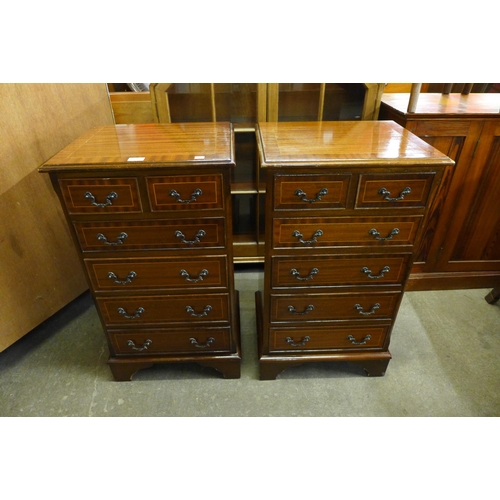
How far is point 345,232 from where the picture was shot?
1166 mm

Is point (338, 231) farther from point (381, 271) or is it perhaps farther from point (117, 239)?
point (117, 239)

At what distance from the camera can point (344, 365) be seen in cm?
161

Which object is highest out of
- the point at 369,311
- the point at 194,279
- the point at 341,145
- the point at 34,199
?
the point at 341,145

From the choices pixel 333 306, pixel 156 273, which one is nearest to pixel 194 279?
pixel 156 273

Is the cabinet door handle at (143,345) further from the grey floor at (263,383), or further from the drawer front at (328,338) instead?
the drawer front at (328,338)

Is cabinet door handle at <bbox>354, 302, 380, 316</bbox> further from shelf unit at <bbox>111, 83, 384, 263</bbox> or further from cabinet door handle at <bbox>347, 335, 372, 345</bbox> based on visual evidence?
shelf unit at <bbox>111, 83, 384, 263</bbox>

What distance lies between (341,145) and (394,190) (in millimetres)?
230

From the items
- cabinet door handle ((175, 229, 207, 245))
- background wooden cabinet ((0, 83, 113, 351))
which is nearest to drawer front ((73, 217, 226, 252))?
cabinet door handle ((175, 229, 207, 245))

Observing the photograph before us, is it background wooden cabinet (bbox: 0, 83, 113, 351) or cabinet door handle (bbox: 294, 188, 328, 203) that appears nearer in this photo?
cabinet door handle (bbox: 294, 188, 328, 203)

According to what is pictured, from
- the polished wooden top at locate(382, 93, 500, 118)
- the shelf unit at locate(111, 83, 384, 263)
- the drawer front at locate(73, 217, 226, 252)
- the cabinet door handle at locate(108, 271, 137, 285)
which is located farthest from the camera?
the shelf unit at locate(111, 83, 384, 263)

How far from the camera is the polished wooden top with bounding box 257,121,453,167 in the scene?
1037 millimetres

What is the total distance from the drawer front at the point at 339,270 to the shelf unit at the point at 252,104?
659mm

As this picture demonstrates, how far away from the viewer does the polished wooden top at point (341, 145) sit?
1.04 meters

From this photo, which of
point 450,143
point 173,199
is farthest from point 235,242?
point 450,143
